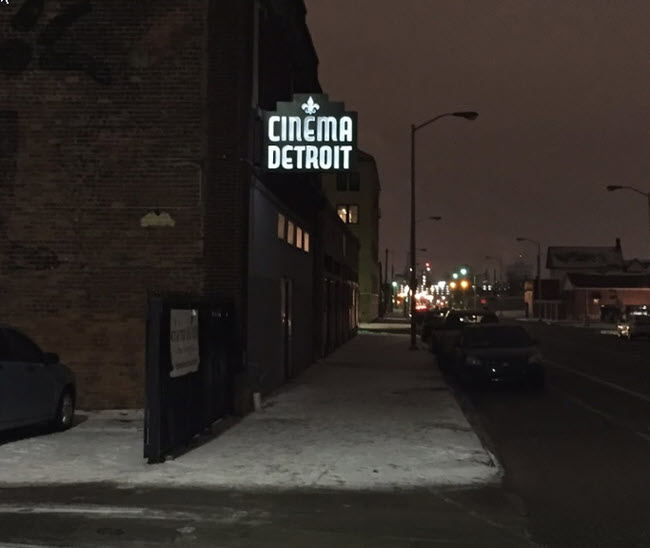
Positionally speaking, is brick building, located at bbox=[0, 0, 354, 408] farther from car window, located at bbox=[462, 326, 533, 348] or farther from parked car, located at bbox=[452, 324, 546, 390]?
car window, located at bbox=[462, 326, 533, 348]

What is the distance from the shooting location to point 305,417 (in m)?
13.3

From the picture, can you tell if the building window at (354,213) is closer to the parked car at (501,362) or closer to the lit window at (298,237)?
the lit window at (298,237)

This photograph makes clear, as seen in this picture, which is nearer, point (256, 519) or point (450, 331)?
point (256, 519)

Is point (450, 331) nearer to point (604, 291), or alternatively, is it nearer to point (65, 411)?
point (65, 411)

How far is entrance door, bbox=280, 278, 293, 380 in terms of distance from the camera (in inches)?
722

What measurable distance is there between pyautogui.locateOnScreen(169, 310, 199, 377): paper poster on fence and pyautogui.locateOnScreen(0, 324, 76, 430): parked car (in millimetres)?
2267

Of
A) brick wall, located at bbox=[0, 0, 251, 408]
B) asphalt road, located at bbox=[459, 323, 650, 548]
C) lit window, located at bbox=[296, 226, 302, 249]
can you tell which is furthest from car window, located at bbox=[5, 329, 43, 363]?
lit window, located at bbox=[296, 226, 302, 249]

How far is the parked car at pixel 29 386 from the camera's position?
10.4 metres

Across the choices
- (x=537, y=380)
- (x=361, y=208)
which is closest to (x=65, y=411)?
(x=537, y=380)

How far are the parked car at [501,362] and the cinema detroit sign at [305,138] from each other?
601cm

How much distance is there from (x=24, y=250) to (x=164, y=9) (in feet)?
16.1

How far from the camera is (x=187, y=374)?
34.3ft

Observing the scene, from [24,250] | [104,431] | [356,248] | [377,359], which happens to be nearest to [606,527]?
[104,431]

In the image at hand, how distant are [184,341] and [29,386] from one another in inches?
94.5
